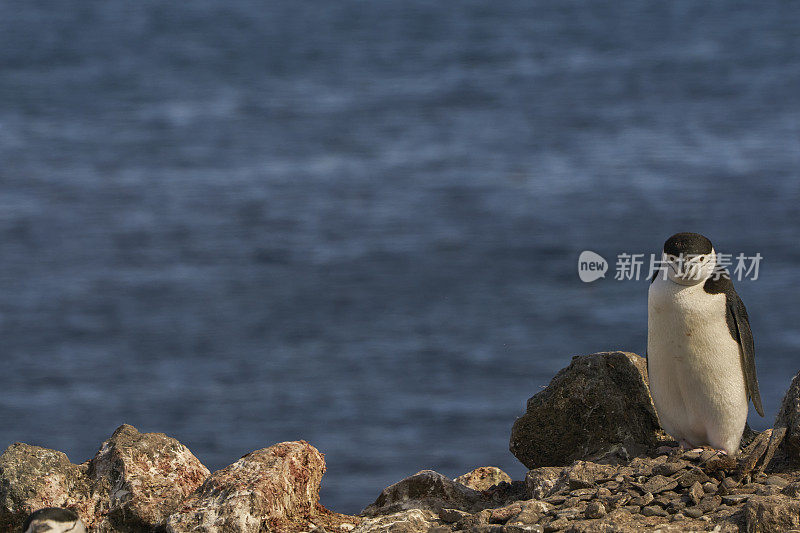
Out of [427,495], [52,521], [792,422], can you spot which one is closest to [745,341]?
[792,422]

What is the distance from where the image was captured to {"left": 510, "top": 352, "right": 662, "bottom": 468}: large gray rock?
7184 mm

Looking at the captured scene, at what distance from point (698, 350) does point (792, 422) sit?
672 millimetres

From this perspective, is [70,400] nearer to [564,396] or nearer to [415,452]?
[415,452]

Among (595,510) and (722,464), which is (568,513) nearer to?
(595,510)

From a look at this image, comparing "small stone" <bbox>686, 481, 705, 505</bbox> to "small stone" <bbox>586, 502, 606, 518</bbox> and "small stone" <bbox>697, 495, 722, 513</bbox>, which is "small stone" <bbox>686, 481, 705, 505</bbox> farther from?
"small stone" <bbox>586, 502, 606, 518</bbox>

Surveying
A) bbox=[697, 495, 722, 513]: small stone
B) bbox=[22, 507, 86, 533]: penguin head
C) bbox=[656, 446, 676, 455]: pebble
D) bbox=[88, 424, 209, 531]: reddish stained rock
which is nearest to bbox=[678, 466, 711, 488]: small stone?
bbox=[697, 495, 722, 513]: small stone

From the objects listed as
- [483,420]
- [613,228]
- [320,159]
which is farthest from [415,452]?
[320,159]

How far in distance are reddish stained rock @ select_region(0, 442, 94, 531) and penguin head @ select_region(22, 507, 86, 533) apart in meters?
0.54

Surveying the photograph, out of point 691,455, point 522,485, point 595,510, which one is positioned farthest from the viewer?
point 522,485

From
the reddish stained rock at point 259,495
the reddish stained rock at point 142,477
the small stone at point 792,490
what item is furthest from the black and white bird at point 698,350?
the reddish stained rock at point 142,477

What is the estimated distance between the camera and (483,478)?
750 centimetres

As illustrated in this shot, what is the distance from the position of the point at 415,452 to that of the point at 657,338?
65.1 feet

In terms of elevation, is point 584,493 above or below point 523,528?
above

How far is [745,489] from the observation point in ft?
19.7
